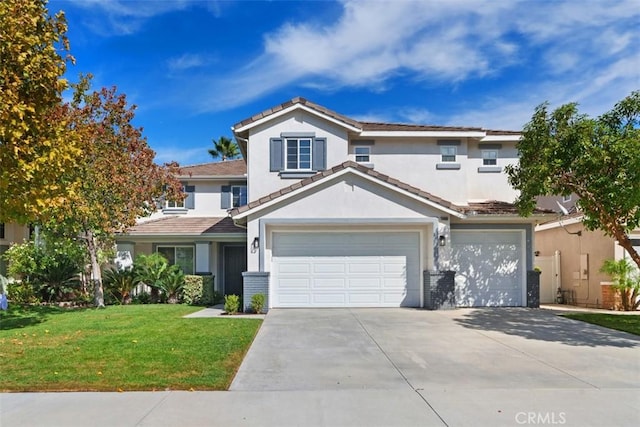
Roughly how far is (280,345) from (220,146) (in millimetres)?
35572

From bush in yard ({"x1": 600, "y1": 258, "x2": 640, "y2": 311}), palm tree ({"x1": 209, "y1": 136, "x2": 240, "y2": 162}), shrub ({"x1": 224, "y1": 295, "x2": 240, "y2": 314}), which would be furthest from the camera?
palm tree ({"x1": 209, "y1": 136, "x2": 240, "y2": 162})

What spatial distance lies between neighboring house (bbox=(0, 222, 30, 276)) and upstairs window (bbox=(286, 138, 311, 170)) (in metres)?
13.9

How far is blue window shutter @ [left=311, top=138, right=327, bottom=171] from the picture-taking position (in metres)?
15.9

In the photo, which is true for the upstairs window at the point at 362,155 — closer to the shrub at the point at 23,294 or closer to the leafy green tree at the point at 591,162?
the leafy green tree at the point at 591,162

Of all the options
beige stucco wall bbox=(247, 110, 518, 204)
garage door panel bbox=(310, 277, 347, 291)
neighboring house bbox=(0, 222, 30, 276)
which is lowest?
garage door panel bbox=(310, 277, 347, 291)

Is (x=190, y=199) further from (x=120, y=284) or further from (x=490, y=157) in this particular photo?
(x=490, y=157)

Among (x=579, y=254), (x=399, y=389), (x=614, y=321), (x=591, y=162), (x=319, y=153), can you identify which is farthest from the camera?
(x=579, y=254)

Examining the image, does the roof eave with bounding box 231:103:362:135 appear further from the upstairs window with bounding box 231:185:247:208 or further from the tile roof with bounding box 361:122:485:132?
the upstairs window with bounding box 231:185:247:208

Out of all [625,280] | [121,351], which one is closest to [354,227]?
[121,351]

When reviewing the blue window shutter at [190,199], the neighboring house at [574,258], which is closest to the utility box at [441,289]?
the neighboring house at [574,258]

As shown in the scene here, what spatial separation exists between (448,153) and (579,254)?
669cm

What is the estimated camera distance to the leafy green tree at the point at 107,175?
1341cm

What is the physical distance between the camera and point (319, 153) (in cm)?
1590

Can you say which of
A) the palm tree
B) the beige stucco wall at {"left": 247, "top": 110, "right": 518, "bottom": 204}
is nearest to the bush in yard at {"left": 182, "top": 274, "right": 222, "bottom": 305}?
the beige stucco wall at {"left": 247, "top": 110, "right": 518, "bottom": 204}
